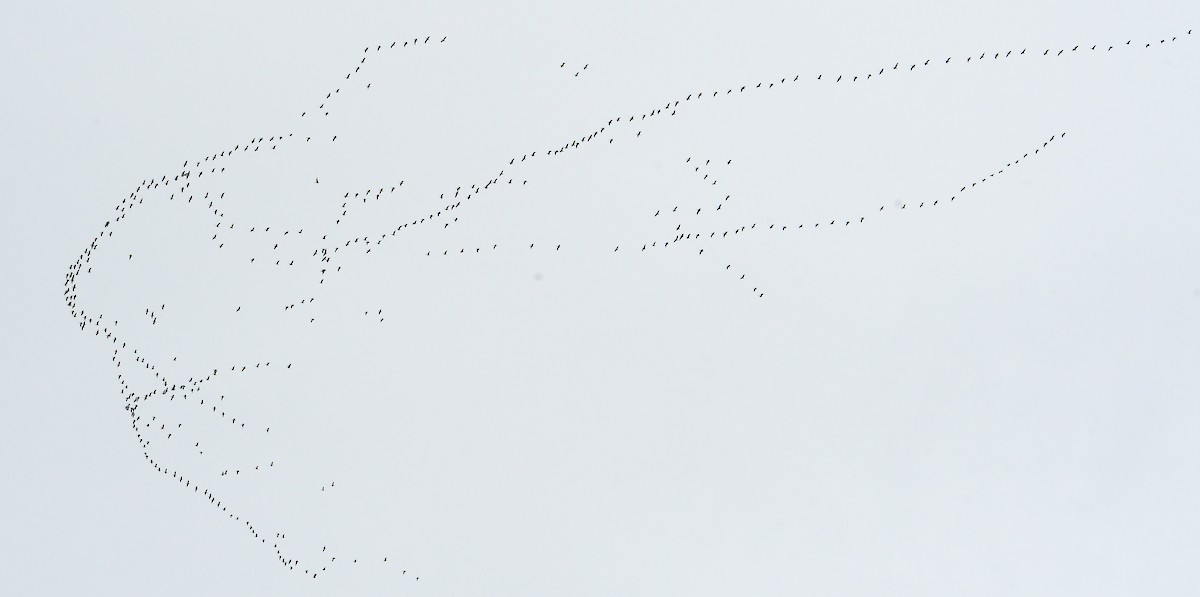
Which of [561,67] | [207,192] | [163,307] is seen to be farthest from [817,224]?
[163,307]

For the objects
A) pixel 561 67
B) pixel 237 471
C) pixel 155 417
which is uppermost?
pixel 561 67

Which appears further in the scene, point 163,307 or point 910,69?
point 163,307

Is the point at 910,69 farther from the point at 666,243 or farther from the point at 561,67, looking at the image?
the point at 561,67

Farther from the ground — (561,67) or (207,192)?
(561,67)

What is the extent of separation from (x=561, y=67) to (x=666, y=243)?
3.05ft

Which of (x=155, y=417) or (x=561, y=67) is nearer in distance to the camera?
(x=561, y=67)

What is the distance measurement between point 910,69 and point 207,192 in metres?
3.26

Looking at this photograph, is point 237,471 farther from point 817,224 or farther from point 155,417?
point 817,224

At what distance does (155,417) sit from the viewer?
12.6 feet

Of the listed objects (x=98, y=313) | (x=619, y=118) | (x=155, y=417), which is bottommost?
(x=155, y=417)

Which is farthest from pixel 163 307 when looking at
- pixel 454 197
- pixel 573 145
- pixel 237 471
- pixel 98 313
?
pixel 573 145

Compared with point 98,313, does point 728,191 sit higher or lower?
higher

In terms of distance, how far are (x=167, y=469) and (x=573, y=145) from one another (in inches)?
99.8

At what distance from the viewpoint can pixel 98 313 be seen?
3.79 metres
